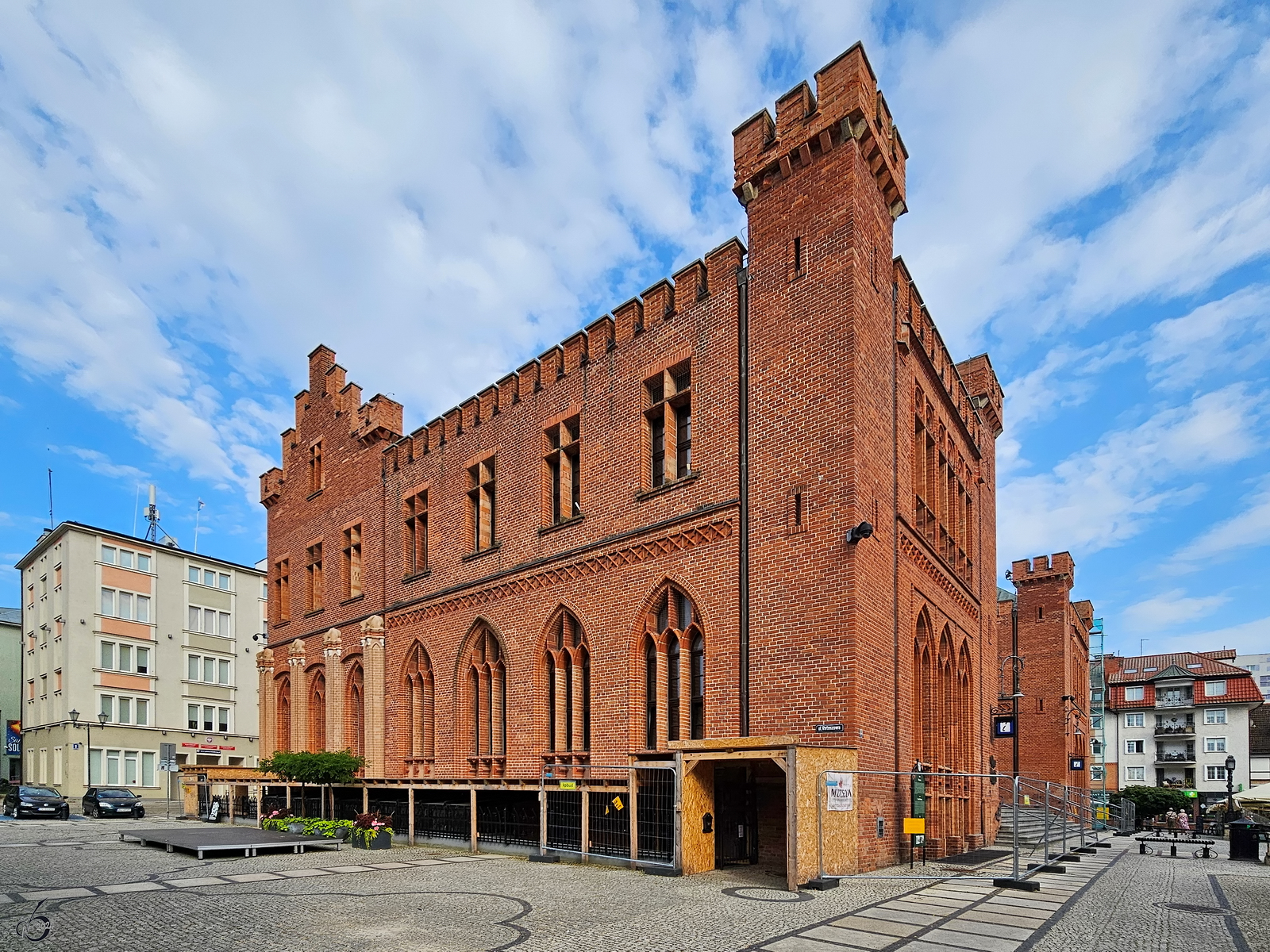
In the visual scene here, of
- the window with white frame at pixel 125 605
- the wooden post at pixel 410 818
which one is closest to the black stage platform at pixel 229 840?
the wooden post at pixel 410 818

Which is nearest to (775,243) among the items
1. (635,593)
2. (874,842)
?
(635,593)

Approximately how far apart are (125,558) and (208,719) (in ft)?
32.6

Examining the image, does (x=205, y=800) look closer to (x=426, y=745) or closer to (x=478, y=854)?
(x=426, y=745)

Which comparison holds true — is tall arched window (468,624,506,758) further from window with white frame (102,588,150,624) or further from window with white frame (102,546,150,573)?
window with white frame (102,546,150,573)

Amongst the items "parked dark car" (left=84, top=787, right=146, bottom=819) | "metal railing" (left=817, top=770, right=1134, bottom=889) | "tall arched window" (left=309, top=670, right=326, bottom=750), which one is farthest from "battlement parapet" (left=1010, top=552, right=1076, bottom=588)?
"parked dark car" (left=84, top=787, right=146, bottom=819)

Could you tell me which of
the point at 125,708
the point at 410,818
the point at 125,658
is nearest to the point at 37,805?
the point at 125,708

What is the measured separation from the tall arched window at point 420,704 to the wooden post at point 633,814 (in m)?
10.4

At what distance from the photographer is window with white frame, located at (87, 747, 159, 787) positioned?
43.4m

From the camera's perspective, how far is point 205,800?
31.2 meters

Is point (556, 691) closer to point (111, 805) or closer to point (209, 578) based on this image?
point (111, 805)

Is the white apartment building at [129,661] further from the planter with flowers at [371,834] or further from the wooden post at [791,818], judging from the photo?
the wooden post at [791,818]

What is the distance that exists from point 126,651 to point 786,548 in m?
42.3

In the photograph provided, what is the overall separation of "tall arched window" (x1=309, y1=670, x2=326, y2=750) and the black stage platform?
837 centimetres

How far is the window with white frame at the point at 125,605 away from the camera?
4575 cm
